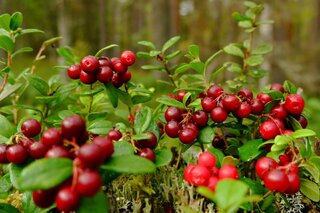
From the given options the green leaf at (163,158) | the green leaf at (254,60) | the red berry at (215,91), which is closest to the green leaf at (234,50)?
the green leaf at (254,60)

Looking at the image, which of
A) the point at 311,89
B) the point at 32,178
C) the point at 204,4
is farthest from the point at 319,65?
the point at 32,178

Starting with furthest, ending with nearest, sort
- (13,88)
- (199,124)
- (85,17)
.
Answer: (85,17) < (13,88) < (199,124)

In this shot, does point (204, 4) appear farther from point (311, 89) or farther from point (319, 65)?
point (311, 89)

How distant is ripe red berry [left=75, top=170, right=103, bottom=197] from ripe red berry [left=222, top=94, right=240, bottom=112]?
0.45m

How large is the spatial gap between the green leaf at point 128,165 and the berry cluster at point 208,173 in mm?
144

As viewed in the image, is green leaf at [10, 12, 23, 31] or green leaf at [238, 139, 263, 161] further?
green leaf at [10, 12, 23, 31]

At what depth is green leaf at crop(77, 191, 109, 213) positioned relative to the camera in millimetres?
656

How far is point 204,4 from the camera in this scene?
46.2 feet

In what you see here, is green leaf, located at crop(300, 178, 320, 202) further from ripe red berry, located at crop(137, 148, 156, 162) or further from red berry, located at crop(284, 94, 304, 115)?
ripe red berry, located at crop(137, 148, 156, 162)

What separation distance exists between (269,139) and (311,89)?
1002cm

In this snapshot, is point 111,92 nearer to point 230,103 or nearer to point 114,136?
point 114,136

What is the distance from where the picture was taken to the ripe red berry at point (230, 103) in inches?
37.1

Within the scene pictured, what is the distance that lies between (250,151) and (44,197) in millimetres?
544

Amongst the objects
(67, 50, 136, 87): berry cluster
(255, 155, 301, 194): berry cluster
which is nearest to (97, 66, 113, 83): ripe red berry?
(67, 50, 136, 87): berry cluster
